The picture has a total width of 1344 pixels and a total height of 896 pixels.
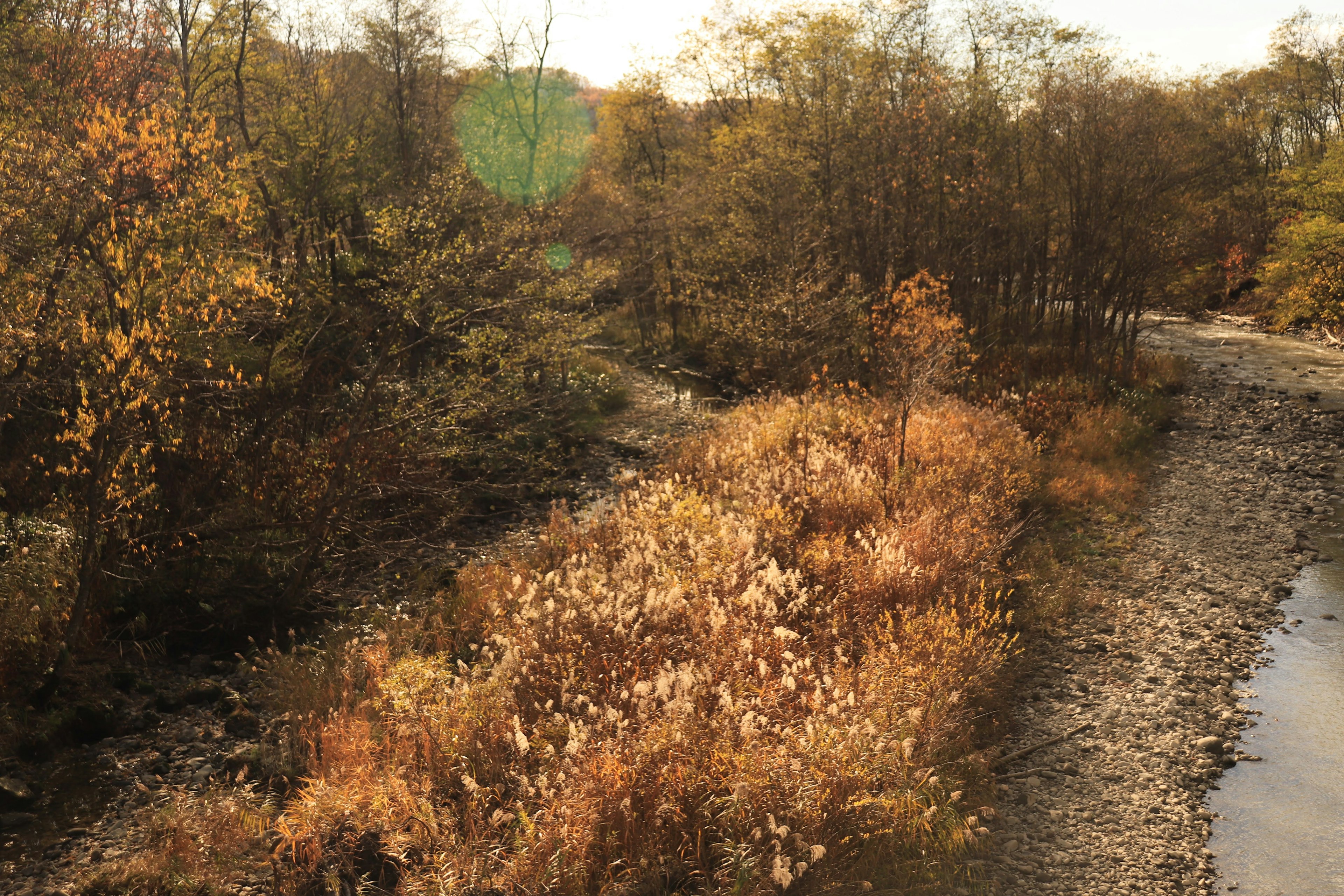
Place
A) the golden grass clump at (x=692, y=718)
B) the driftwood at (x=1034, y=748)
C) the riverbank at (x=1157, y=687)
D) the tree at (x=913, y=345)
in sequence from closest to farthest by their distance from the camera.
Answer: the golden grass clump at (x=692, y=718) < the riverbank at (x=1157, y=687) < the driftwood at (x=1034, y=748) < the tree at (x=913, y=345)

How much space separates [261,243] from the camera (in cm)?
1791

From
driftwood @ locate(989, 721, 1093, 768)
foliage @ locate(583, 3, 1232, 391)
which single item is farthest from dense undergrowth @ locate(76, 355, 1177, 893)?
foliage @ locate(583, 3, 1232, 391)

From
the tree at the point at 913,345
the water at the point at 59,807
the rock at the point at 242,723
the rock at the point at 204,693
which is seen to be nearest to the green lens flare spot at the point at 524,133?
the tree at the point at 913,345

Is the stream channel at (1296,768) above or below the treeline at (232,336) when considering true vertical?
below

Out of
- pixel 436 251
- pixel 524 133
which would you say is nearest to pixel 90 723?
pixel 436 251

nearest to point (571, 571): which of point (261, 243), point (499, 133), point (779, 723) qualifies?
point (779, 723)

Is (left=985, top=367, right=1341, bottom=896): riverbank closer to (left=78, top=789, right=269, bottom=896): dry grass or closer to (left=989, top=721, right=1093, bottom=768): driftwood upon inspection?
(left=989, top=721, right=1093, bottom=768): driftwood

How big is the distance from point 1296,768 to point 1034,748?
2.32 m

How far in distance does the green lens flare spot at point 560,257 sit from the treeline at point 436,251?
0.11m

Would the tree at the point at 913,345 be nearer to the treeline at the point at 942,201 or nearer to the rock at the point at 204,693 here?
the treeline at the point at 942,201

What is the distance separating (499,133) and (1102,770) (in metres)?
28.0

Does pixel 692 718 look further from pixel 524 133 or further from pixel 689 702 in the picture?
pixel 524 133

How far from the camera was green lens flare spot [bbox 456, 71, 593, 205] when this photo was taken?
28297mm

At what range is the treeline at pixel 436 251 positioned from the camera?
905cm
